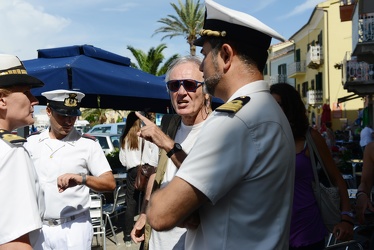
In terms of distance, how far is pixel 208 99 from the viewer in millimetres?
3320

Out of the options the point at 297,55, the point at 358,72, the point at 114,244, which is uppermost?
the point at 297,55

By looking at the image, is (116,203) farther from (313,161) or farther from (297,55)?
(297,55)

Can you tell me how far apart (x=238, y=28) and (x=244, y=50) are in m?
0.08

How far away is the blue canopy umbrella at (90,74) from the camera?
19.0 ft

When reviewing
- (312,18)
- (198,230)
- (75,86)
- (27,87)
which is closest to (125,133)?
(75,86)

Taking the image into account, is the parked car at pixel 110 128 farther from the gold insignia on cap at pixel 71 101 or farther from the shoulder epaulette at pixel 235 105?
the shoulder epaulette at pixel 235 105

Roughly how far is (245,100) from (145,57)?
115 ft

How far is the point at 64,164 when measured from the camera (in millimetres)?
3809

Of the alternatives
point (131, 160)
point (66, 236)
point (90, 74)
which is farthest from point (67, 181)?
point (131, 160)

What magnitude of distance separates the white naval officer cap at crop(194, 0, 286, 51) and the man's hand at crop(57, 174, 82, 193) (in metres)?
1.99

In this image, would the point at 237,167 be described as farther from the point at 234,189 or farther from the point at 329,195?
the point at 329,195

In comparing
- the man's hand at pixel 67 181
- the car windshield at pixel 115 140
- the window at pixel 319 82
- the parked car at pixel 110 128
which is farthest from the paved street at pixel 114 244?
the window at pixel 319 82

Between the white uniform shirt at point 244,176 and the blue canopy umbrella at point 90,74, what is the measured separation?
3.20 metres

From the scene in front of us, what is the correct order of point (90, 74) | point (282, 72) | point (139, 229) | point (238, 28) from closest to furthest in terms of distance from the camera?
point (238, 28) < point (139, 229) < point (90, 74) < point (282, 72)
